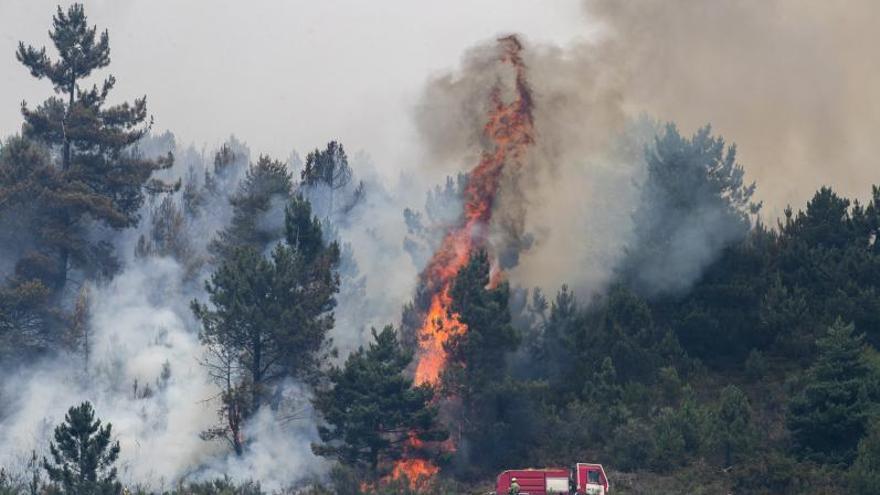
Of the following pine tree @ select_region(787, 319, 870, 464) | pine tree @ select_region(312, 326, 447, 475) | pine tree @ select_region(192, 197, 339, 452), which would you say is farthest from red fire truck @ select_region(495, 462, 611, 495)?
pine tree @ select_region(192, 197, 339, 452)

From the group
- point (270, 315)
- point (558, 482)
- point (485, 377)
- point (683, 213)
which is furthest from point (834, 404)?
point (270, 315)

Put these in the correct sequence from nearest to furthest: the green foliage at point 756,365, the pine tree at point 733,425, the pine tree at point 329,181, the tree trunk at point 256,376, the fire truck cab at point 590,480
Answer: the fire truck cab at point 590,480, the pine tree at point 733,425, the tree trunk at point 256,376, the green foliage at point 756,365, the pine tree at point 329,181

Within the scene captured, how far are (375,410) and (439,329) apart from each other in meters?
7.48

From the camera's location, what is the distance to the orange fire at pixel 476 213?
64144mm

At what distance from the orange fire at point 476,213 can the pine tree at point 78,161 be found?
2117 cm

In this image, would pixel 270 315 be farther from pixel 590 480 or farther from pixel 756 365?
pixel 756 365

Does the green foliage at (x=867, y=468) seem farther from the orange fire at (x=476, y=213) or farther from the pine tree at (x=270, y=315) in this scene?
the pine tree at (x=270, y=315)

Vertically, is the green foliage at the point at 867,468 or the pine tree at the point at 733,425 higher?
the pine tree at the point at 733,425

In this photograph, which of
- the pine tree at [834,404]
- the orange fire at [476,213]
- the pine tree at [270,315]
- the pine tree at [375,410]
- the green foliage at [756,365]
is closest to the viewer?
the pine tree at [834,404]

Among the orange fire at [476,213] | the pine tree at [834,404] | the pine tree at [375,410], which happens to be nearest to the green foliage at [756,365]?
the pine tree at [834,404]

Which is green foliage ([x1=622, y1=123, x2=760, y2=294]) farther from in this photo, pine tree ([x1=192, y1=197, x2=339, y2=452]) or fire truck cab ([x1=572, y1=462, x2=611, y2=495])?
fire truck cab ([x1=572, y1=462, x2=611, y2=495])

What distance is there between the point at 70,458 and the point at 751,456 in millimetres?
27991

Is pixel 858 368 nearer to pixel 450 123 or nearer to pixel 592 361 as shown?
pixel 592 361

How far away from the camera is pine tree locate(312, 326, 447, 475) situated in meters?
58.3
